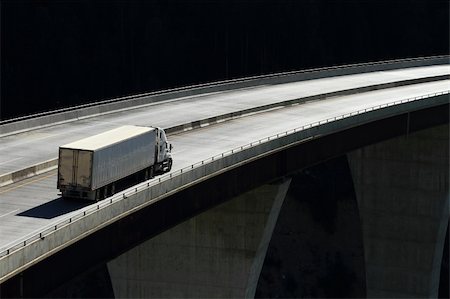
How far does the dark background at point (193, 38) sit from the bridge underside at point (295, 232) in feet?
86.7

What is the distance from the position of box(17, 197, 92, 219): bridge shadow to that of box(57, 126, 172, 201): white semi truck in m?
0.28

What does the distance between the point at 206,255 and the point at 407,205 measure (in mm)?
23651

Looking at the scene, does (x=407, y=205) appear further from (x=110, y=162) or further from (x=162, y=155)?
(x=110, y=162)

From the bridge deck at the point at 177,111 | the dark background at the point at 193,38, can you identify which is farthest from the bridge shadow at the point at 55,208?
the dark background at the point at 193,38

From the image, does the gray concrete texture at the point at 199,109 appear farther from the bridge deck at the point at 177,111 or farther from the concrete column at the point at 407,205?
the concrete column at the point at 407,205

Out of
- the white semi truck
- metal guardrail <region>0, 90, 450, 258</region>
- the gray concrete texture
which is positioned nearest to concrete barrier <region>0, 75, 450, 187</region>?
the gray concrete texture

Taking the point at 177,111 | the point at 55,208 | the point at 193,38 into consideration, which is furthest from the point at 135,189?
the point at 193,38

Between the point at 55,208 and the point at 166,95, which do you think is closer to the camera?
the point at 55,208

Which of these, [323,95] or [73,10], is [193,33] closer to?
[73,10]

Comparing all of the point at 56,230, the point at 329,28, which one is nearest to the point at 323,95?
the point at 56,230

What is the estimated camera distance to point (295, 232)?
114 m

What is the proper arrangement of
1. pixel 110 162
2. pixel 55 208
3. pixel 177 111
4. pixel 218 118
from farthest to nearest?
pixel 177 111 → pixel 218 118 → pixel 110 162 → pixel 55 208

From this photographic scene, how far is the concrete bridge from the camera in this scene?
3484 cm

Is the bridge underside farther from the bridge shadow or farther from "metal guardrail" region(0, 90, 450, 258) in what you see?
the bridge shadow
